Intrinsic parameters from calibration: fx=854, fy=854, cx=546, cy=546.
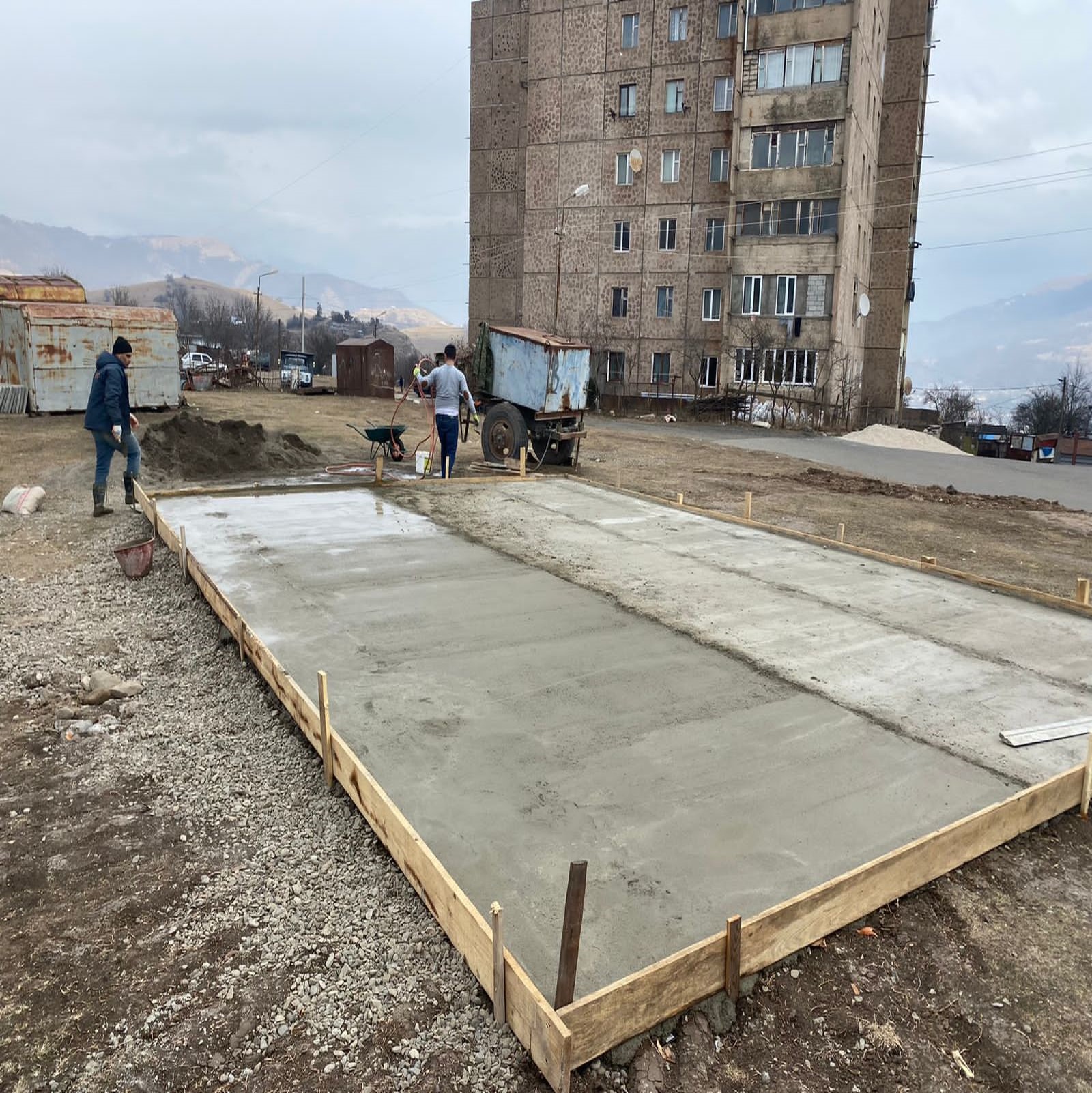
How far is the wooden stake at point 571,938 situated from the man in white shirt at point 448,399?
8799 millimetres

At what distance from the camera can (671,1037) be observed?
237cm

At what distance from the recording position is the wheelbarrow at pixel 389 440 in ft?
41.7

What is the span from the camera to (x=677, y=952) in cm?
243

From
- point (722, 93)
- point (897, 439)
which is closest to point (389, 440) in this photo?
point (897, 439)

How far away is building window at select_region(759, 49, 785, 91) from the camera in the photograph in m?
30.9

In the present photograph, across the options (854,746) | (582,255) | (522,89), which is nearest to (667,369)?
(582,255)

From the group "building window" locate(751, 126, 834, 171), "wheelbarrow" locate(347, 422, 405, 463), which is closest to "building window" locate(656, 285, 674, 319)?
"building window" locate(751, 126, 834, 171)

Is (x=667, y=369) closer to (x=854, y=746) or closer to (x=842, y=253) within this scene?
(x=842, y=253)

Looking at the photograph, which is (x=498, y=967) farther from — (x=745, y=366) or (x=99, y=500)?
(x=745, y=366)

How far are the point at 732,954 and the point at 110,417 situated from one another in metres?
8.02

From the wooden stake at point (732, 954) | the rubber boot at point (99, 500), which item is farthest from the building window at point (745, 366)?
the wooden stake at point (732, 954)

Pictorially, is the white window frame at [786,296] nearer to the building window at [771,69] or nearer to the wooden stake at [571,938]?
the building window at [771,69]

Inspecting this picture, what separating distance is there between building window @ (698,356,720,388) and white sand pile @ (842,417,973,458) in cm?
843

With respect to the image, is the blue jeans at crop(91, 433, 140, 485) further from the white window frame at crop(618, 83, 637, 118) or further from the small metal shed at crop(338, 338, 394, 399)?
the white window frame at crop(618, 83, 637, 118)
